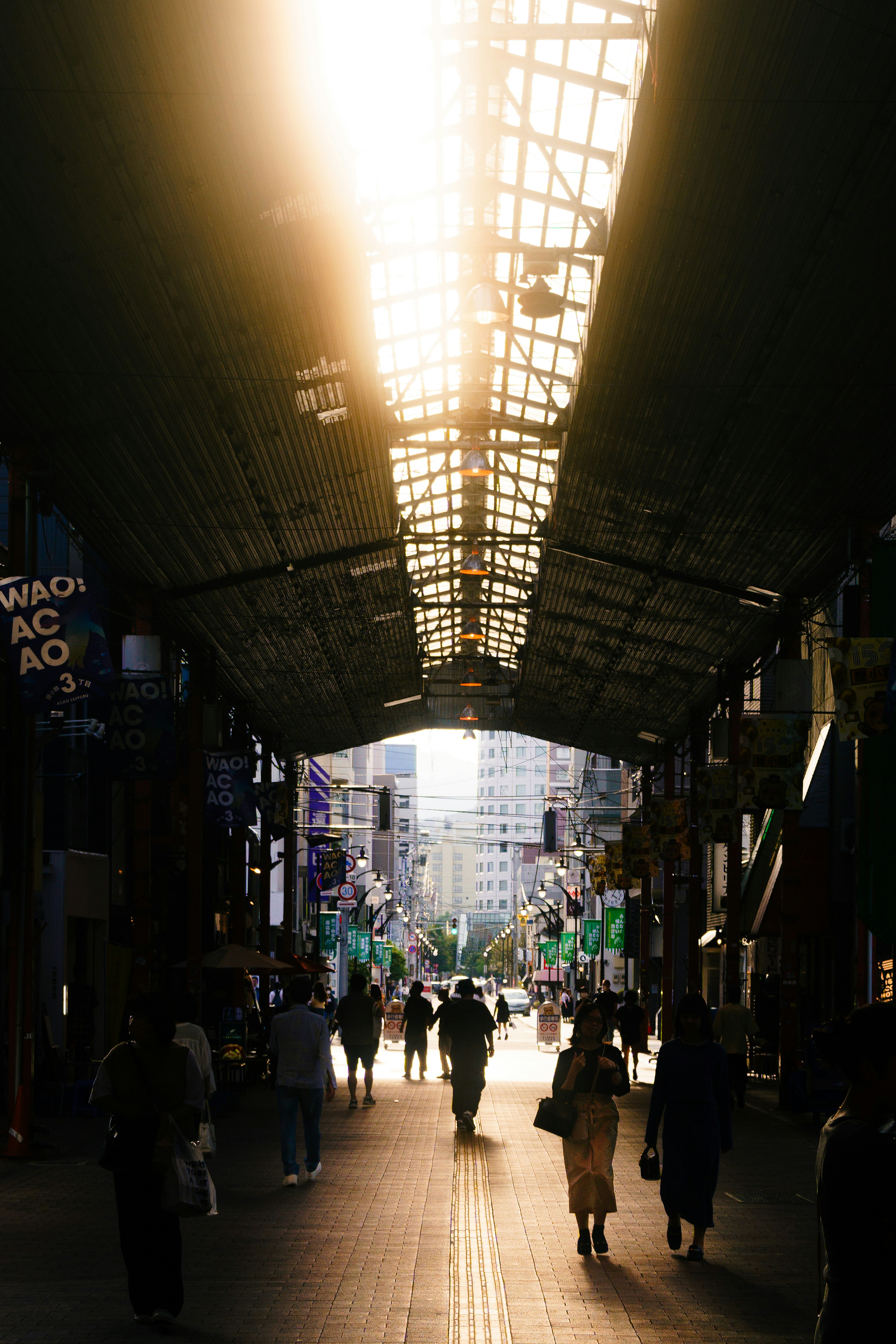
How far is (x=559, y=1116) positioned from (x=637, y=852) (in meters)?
26.9

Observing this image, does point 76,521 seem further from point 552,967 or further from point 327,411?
point 552,967

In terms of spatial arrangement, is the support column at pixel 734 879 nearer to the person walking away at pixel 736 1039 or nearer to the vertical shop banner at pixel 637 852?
the person walking away at pixel 736 1039

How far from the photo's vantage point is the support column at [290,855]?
1578 inches

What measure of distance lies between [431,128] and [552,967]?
7541cm

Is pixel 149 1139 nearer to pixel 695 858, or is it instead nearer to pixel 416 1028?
pixel 416 1028

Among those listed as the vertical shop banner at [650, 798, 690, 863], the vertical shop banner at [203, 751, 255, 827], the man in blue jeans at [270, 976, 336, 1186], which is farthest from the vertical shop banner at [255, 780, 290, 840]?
the man in blue jeans at [270, 976, 336, 1186]

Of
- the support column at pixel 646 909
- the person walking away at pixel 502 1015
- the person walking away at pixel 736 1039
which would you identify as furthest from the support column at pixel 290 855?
the person walking away at pixel 736 1039

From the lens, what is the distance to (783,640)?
81.7 ft

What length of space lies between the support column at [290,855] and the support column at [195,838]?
10.2 m

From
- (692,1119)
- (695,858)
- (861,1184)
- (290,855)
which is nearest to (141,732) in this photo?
(692,1119)

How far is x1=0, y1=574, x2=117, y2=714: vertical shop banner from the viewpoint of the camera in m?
15.3

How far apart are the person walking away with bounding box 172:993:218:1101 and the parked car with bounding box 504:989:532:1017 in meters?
64.1

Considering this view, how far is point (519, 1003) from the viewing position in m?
77.6

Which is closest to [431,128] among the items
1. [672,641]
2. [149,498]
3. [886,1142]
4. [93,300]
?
[93,300]
